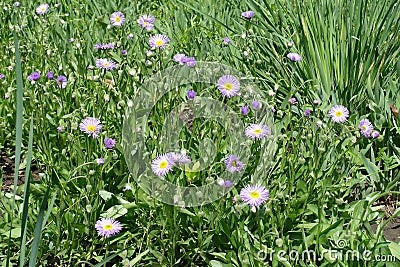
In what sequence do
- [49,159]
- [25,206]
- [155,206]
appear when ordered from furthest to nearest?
1. [49,159]
2. [155,206]
3. [25,206]

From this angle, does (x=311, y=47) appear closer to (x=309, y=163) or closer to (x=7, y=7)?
(x=309, y=163)

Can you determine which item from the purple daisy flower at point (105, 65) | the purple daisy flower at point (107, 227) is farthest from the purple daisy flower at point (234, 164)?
the purple daisy flower at point (105, 65)

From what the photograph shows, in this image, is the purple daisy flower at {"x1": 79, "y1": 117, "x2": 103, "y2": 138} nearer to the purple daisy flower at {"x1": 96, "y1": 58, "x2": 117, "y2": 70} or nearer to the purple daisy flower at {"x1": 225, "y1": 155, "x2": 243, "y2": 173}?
the purple daisy flower at {"x1": 96, "y1": 58, "x2": 117, "y2": 70}

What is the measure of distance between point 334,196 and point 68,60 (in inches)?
63.7

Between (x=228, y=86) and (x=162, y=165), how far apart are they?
390mm

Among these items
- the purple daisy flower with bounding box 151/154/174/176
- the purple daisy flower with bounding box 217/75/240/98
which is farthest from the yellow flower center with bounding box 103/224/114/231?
the purple daisy flower with bounding box 217/75/240/98

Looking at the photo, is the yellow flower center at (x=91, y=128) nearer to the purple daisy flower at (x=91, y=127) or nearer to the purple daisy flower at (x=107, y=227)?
the purple daisy flower at (x=91, y=127)

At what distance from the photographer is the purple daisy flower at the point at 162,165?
177 centimetres

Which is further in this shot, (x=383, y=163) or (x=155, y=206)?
(x=383, y=163)

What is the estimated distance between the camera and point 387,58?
105 inches

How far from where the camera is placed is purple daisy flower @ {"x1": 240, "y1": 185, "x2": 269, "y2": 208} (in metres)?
1.71

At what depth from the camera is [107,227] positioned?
1.82 meters

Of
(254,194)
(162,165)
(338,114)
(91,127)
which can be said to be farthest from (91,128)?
(338,114)

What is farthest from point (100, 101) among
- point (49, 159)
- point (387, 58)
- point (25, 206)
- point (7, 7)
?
point (7, 7)
